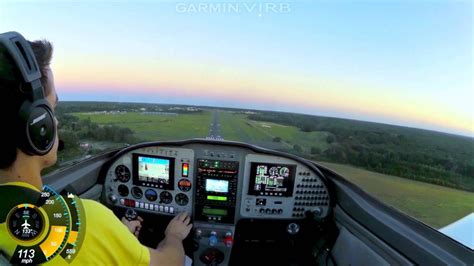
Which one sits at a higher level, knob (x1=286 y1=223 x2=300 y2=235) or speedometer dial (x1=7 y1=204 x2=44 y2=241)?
speedometer dial (x1=7 y1=204 x2=44 y2=241)

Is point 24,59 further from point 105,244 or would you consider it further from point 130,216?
point 130,216

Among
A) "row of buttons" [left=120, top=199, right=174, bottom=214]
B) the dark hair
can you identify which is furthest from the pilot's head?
"row of buttons" [left=120, top=199, right=174, bottom=214]

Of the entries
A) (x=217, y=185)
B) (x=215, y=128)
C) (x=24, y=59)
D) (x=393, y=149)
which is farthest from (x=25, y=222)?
(x=393, y=149)

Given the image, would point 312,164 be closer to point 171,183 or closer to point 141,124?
point 171,183

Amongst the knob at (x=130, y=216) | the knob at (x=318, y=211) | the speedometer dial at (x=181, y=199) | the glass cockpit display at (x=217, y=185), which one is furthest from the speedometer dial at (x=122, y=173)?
the knob at (x=318, y=211)
